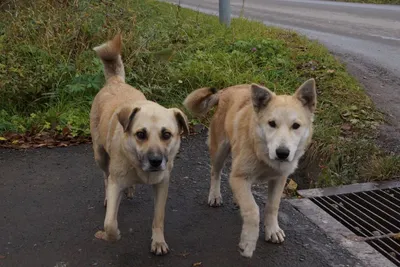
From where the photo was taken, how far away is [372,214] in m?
4.59

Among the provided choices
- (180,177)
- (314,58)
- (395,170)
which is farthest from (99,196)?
(314,58)

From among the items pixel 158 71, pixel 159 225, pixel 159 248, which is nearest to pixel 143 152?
pixel 159 225

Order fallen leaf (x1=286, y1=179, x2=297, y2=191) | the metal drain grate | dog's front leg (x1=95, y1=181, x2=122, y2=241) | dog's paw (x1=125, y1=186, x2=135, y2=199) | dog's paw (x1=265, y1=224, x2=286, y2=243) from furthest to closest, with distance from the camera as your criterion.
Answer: fallen leaf (x1=286, y1=179, x2=297, y2=191)
dog's paw (x1=125, y1=186, x2=135, y2=199)
the metal drain grate
dog's paw (x1=265, y1=224, x2=286, y2=243)
dog's front leg (x1=95, y1=181, x2=122, y2=241)

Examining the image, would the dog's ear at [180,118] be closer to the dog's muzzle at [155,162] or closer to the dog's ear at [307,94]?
the dog's muzzle at [155,162]

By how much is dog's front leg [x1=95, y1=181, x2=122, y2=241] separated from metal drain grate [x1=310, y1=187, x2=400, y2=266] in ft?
6.51

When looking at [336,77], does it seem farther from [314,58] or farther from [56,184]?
[56,184]

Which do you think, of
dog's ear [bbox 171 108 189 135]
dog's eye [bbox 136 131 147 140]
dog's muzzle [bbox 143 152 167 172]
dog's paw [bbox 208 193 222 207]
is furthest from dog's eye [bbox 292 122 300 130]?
dog's paw [bbox 208 193 222 207]

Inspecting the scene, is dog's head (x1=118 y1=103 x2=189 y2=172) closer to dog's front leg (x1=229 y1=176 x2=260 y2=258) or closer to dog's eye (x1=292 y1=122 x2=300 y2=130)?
dog's front leg (x1=229 y1=176 x2=260 y2=258)

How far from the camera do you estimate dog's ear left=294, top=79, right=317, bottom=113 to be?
3.70 m

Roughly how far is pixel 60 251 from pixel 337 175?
296 cm

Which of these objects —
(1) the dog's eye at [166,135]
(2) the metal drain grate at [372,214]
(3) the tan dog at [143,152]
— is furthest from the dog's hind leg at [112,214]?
(2) the metal drain grate at [372,214]

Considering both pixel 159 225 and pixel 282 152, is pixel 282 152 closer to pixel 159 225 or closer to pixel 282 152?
pixel 282 152

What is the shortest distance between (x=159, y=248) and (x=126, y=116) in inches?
41.0

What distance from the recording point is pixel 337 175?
17.2 feet
